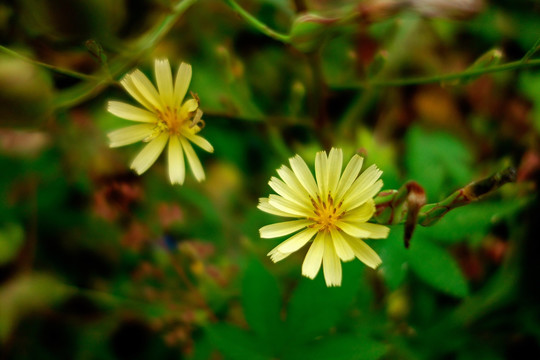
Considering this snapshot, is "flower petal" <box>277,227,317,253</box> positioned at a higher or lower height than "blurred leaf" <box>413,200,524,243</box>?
lower

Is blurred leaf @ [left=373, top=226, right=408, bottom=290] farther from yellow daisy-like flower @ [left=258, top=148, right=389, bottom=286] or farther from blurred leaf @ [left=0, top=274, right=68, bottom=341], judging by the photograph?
blurred leaf @ [left=0, top=274, right=68, bottom=341]

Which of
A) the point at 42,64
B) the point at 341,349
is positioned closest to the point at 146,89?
the point at 42,64

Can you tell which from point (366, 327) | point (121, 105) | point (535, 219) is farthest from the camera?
point (535, 219)

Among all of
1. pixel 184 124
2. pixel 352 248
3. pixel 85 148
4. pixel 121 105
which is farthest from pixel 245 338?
pixel 85 148

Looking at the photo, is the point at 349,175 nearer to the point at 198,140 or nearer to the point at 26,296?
the point at 198,140

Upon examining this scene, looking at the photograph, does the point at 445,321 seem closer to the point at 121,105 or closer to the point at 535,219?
the point at 535,219

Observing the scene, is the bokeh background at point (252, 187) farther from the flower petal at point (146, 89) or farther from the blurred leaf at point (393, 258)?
the flower petal at point (146, 89)

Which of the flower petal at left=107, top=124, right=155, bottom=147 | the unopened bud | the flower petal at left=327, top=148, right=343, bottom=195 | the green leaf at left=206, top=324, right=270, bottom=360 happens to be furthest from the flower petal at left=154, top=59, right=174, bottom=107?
the green leaf at left=206, top=324, right=270, bottom=360
